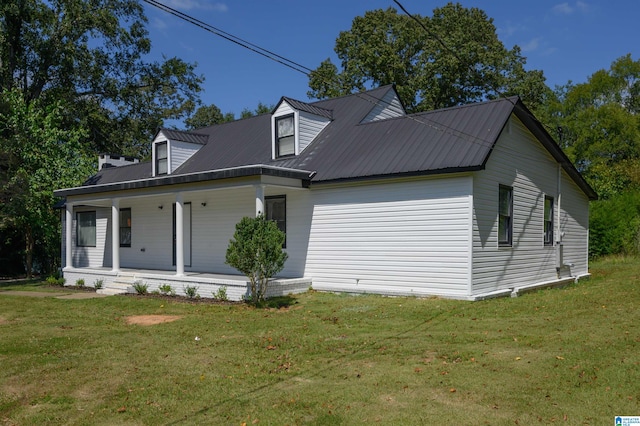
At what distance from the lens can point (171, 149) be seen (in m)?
20.1

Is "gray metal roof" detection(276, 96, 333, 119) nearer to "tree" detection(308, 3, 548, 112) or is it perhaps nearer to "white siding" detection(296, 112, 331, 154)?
"white siding" detection(296, 112, 331, 154)

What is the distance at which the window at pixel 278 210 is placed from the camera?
618 inches

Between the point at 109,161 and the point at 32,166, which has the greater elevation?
the point at 109,161

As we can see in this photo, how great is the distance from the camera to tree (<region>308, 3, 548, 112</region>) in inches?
1312

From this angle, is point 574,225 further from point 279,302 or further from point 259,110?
point 259,110

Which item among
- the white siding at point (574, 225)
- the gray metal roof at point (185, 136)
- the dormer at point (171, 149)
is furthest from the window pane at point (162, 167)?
the white siding at point (574, 225)

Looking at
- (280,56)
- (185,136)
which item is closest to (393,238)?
(280,56)

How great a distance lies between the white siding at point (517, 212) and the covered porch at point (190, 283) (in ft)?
15.7

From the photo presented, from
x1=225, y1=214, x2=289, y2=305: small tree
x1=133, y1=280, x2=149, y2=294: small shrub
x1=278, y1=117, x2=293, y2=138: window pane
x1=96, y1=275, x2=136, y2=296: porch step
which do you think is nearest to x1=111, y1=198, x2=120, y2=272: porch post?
x1=96, y1=275, x2=136, y2=296: porch step

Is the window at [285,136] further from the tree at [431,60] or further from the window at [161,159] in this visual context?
the tree at [431,60]

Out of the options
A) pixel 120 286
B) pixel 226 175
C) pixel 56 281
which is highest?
pixel 226 175

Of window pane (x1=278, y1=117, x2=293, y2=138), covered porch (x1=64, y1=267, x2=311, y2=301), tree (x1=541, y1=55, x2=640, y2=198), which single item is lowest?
covered porch (x1=64, y1=267, x2=311, y2=301)

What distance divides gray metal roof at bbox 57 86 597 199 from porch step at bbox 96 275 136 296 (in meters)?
4.65

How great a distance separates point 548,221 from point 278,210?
8325 millimetres
